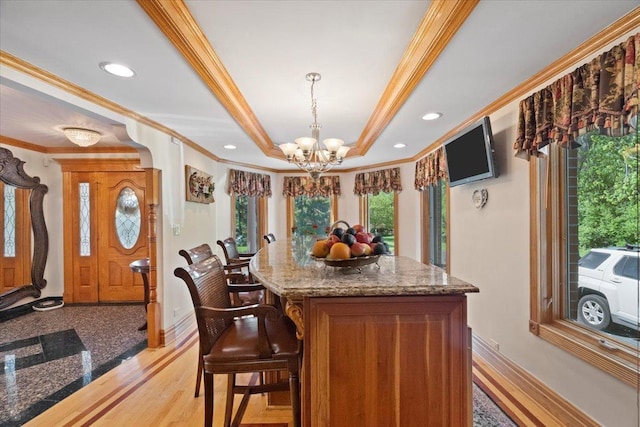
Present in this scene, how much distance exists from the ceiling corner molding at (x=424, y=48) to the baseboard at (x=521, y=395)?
2272 mm

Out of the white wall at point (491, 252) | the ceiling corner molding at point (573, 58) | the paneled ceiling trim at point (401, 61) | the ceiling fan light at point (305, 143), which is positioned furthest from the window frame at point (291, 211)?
the ceiling corner molding at point (573, 58)

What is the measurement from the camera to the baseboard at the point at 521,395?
1875mm

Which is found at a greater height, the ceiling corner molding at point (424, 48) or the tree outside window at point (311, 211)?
the ceiling corner molding at point (424, 48)

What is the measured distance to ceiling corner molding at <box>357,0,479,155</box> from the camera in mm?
1418

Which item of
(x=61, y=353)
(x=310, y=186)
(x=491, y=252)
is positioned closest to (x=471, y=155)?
(x=491, y=252)

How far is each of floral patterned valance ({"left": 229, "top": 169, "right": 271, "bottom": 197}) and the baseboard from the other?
4.02 meters

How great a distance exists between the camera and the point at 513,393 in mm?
2219

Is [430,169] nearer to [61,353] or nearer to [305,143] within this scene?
[305,143]

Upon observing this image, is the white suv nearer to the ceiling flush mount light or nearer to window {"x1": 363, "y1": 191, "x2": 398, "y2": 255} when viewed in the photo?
window {"x1": 363, "y1": 191, "x2": 398, "y2": 255}

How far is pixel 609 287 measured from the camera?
70.9 inches

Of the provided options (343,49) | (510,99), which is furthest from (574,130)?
(343,49)

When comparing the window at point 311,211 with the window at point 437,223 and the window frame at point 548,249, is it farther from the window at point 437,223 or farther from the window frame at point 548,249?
the window frame at point 548,249

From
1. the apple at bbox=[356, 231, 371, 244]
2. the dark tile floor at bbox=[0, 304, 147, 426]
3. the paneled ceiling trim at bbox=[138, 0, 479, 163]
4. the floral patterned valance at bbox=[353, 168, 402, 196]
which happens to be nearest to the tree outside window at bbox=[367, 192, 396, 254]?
the floral patterned valance at bbox=[353, 168, 402, 196]

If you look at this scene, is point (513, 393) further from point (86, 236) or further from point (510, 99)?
point (86, 236)
